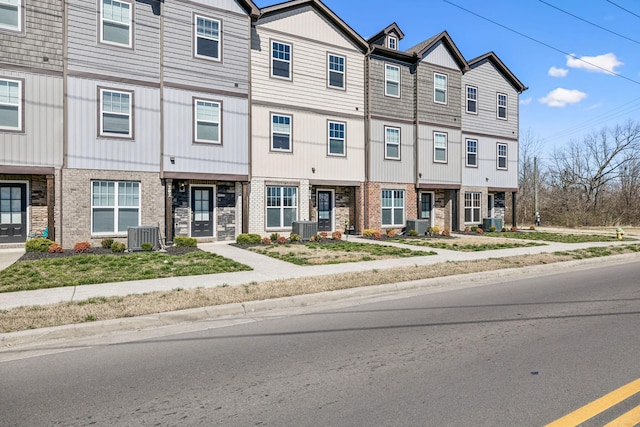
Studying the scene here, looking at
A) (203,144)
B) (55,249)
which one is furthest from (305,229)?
(55,249)

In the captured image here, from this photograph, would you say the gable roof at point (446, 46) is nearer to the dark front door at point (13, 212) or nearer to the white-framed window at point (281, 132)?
the white-framed window at point (281, 132)

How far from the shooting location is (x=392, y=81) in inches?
881

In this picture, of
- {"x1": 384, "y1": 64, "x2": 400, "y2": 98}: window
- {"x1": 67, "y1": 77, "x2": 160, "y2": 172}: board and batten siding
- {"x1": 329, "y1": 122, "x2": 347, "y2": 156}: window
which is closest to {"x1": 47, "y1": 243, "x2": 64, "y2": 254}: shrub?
{"x1": 67, "y1": 77, "x2": 160, "y2": 172}: board and batten siding

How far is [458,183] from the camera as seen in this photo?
24766 millimetres

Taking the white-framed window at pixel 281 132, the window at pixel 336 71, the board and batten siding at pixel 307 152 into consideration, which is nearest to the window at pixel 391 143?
the board and batten siding at pixel 307 152

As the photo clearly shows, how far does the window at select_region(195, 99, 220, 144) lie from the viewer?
17.2 metres

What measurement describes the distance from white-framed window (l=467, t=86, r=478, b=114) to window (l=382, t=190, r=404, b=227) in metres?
7.29

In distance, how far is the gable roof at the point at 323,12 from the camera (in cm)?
1875

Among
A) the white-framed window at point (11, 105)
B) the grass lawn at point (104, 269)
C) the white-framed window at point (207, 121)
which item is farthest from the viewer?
the white-framed window at point (207, 121)

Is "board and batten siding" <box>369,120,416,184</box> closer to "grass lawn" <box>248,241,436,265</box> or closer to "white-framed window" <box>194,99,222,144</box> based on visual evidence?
"grass lawn" <box>248,241,436,265</box>

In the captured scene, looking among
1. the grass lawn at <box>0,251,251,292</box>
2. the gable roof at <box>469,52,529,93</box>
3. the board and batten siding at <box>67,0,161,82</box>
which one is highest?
the gable roof at <box>469,52,529,93</box>

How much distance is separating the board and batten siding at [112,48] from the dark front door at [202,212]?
15.0 ft

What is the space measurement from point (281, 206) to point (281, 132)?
3.25m

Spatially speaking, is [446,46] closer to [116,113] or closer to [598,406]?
[116,113]
